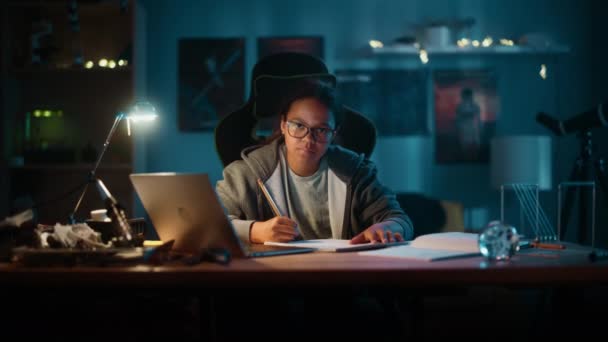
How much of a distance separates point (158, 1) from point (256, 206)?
2399 millimetres

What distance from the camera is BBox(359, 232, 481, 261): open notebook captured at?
1237 mm

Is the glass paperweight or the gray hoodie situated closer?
the glass paperweight

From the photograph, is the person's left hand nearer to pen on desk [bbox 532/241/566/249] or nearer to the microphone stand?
pen on desk [bbox 532/241/566/249]

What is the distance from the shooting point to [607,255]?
1245 millimetres

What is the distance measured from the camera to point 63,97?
381cm

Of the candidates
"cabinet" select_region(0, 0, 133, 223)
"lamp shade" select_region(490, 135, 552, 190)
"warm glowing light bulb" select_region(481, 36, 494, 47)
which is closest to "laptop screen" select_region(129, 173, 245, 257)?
"cabinet" select_region(0, 0, 133, 223)

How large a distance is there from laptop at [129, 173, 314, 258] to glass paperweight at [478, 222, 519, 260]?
0.41m

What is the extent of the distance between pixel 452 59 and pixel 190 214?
116 inches

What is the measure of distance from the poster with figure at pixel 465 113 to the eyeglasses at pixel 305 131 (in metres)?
2.02

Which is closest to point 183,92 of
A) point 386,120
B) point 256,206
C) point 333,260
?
point 386,120

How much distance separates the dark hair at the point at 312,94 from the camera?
2.04 metres

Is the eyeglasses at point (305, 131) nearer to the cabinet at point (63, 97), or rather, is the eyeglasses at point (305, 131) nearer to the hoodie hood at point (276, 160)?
the hoodie hood at point (276, 160)

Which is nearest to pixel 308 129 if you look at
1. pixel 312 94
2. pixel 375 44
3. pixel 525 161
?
pixel 312 94

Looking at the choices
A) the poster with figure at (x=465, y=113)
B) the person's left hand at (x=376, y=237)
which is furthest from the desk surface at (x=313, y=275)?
the poster with figure at (x=465, y=113)
